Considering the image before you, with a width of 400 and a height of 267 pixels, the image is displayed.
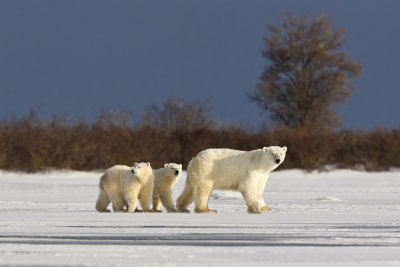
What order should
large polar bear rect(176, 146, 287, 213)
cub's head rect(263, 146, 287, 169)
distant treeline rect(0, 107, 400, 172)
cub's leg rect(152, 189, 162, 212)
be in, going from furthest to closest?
distant treeline rect(0, 107, 400, 172), cub's leg rect(152, 189, 162, 212), large polar bear rect(176, 146, 287, 213), cub's head rect(263, 146, 287, 169)

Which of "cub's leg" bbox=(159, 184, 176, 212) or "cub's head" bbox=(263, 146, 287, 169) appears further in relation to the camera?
"cub's leg" bbox=(159, 184, 176, 212)

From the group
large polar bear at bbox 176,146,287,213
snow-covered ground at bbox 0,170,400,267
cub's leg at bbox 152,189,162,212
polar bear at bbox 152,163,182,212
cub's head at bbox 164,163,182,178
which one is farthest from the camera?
cub's leg at bbox 152,189,162,212

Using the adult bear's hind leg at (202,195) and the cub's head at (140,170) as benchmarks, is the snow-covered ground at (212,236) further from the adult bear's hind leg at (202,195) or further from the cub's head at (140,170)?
the cub's head at (140,170)

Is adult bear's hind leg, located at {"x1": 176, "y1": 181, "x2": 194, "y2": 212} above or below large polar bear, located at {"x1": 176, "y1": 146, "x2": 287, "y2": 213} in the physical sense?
below

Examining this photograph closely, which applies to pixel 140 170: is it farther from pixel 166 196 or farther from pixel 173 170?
pixel 166 196

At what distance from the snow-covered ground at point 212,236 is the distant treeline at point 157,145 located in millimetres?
12605

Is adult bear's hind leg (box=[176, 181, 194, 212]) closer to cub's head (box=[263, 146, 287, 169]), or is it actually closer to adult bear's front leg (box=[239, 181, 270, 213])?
adult bear's front leg (box=[239, 181, 270, 213])

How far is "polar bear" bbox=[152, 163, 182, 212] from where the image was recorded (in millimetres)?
11484

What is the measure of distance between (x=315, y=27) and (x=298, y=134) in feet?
46.7

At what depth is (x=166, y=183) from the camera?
11.6 m

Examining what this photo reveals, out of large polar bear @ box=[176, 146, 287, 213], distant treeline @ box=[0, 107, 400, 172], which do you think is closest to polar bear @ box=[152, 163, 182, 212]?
large polar bear @ box=[176, 146, 287, 213]

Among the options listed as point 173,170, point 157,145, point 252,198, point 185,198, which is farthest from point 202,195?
point 157,145

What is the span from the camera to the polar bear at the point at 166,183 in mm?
11484

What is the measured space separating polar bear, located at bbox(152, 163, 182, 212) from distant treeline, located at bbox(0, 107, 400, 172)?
47.8ft
